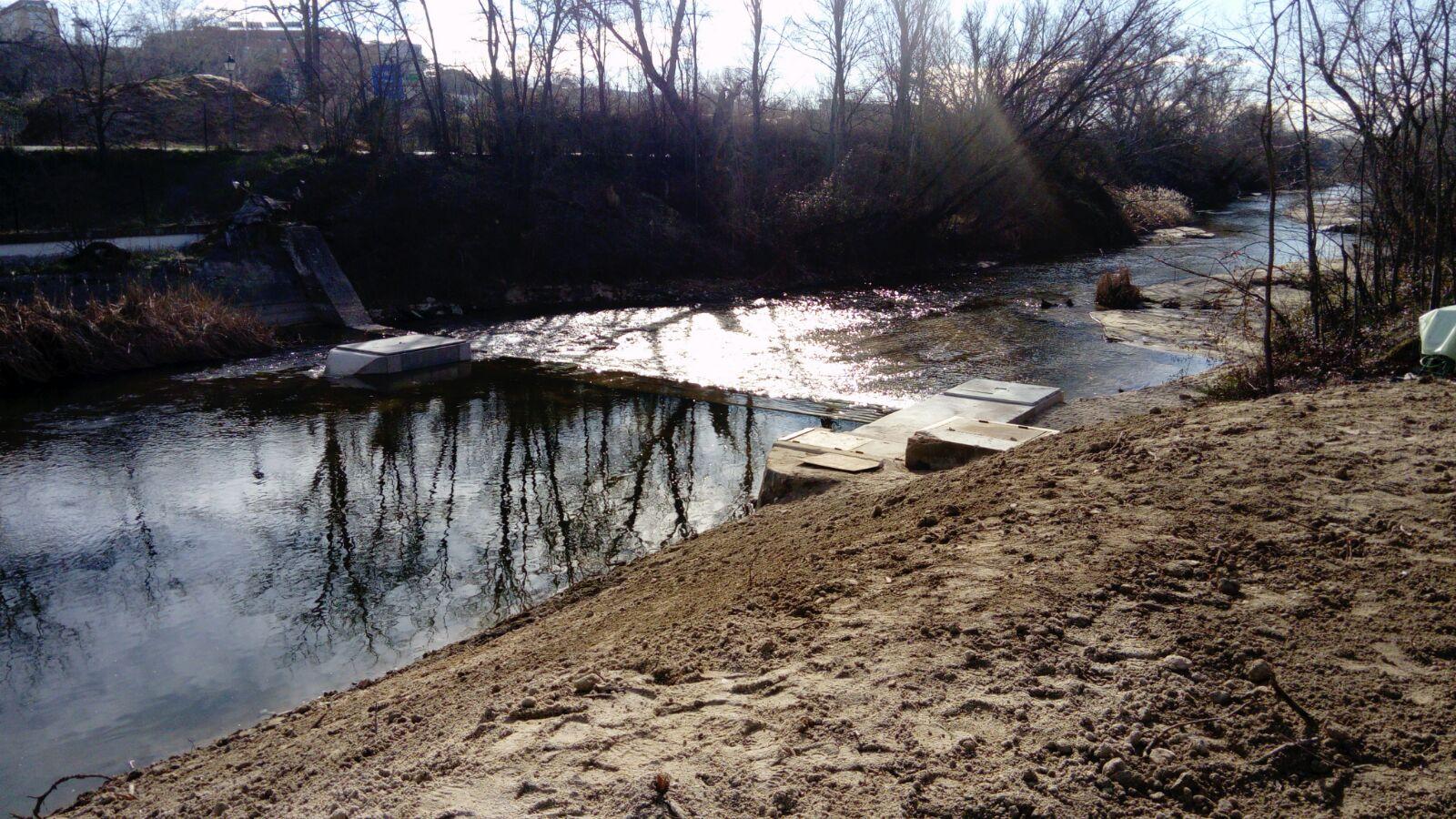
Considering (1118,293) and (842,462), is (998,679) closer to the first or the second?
(842,462)

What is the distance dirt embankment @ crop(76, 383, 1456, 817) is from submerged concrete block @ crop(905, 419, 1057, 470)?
5.80 feet

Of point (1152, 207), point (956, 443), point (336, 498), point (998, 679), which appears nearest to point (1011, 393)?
point (956, 443)

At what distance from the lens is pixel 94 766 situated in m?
4.70

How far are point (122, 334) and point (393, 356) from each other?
159 inches

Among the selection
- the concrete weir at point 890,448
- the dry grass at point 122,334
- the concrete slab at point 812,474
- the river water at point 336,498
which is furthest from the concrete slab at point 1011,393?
the dry grass at point 122,334

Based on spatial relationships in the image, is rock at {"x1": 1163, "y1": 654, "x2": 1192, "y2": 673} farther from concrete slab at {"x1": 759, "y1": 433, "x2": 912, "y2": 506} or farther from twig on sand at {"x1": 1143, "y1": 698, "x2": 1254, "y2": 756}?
concrete slab at {"x1": 759, "y1": 433, "x2": 912, "y2": 506}

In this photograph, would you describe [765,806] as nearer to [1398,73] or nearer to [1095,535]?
[1095,535]

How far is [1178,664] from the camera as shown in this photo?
130 inches

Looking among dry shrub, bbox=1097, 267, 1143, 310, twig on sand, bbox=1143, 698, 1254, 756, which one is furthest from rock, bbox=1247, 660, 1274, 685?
dry shrub, bbox=1097, 267, 1143, 310

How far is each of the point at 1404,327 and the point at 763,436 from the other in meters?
5.64

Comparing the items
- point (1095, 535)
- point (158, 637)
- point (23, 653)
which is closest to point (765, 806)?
point (1095, 535)

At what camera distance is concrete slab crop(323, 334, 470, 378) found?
1314 cm

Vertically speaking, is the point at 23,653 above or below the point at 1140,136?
below

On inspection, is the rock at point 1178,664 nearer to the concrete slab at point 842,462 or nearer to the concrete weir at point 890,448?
the concrete weir at point 890,448
